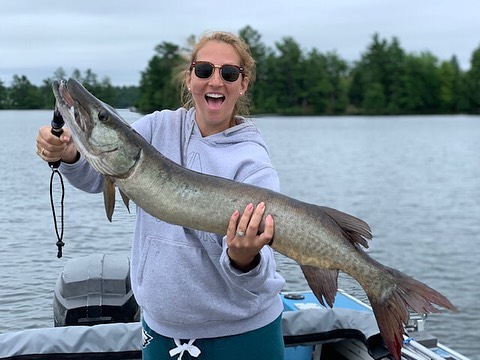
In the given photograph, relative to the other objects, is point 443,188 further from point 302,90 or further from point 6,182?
point 302,90

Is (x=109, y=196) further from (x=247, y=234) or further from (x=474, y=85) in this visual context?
(x=474, y=85)

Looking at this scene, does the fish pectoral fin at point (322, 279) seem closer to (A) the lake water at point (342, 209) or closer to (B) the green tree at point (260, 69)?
(A) the lake water at point (342, 209)

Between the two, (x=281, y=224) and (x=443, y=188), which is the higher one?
(x=281, y=224)

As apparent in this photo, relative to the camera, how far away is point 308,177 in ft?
86.1

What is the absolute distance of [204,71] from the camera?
2822 mm

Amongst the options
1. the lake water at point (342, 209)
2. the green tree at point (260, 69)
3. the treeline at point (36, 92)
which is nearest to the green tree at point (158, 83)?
the lake water at point (342, 209)

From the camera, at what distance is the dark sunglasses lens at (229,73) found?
9.26 feet

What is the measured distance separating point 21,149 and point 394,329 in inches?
620

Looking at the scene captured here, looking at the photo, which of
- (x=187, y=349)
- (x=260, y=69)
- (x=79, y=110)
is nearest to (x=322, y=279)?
(x=187, y=349)

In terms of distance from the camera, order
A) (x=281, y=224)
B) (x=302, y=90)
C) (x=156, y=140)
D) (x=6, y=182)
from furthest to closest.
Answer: (x=302, y=90) < (x=6, y=182) < (x=156, y=140) < (x=281, y=224)

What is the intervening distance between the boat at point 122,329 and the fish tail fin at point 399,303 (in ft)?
4.50

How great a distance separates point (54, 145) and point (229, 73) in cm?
79

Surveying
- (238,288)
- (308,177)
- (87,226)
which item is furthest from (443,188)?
(238,288)

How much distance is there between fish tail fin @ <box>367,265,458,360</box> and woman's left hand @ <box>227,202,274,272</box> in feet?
1.71
